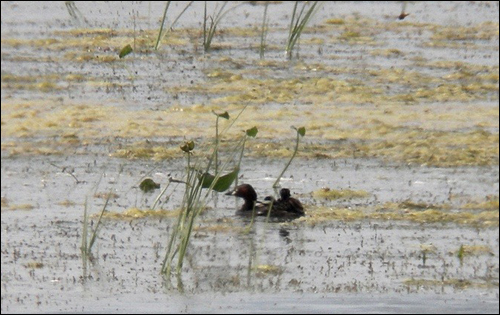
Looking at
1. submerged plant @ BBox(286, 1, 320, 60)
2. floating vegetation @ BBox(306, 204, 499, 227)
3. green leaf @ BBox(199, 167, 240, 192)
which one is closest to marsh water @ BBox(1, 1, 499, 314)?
floating vegetation @ BBox(306, 204, 499, 227)

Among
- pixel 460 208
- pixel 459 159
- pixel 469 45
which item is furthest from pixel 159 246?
pixel 469 45

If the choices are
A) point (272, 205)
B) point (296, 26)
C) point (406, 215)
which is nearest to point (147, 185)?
point (272, 205)

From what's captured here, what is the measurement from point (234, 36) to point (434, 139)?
4786 mm

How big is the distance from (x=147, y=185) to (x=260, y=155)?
1.44 m

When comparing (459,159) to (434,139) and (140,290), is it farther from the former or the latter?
(140,290)

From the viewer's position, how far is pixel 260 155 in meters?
11.1

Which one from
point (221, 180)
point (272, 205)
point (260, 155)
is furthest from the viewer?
point (260, 155)

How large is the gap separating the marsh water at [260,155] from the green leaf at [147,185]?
59 millimetres

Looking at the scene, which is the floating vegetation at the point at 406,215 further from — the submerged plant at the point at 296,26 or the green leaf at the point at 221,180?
the submerged plant at the point at 296,26

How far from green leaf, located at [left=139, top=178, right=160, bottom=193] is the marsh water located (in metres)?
0.06

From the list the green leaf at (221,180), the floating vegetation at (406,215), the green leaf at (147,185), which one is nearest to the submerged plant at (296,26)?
the green leaf at (147,185)

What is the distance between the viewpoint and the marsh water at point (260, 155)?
7621 mm

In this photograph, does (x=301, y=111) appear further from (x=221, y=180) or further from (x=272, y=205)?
(x=221, y=180)

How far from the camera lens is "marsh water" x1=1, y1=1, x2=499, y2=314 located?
7.62 m
